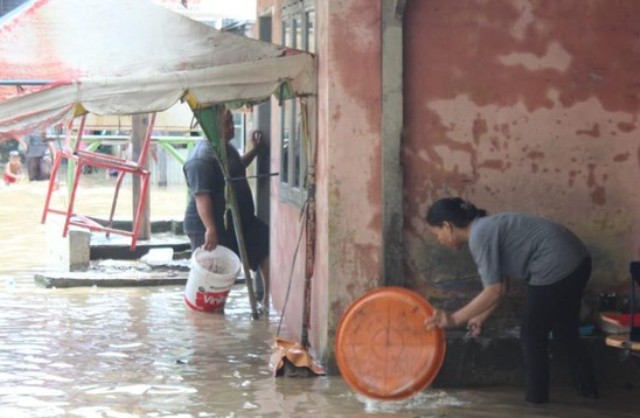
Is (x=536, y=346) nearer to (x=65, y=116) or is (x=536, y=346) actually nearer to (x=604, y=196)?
(x=604, y=196)

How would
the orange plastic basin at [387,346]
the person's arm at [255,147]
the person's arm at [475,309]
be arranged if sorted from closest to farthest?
1. the person's arm at [475,309]
2. the orange plastic basin at [387,346]
3. the person's arm at [255,147]

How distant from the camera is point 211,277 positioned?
1214 centimetres

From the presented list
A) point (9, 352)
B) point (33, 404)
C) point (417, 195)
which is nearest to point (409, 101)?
point (417, 195)

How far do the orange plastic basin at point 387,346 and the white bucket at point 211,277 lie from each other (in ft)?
13.3

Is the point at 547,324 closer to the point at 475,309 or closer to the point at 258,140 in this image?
the point at 475,309

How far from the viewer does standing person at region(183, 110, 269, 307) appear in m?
12.2

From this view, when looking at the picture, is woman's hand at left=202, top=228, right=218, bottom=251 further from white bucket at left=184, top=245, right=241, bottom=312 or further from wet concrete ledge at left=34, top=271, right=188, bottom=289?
wet concrete ledge at left=34, top=271, right=188, bottom=289

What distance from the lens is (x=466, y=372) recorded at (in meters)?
9.06

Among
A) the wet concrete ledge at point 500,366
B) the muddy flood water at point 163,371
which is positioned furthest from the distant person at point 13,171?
the wet concrete ledge at point 500,366

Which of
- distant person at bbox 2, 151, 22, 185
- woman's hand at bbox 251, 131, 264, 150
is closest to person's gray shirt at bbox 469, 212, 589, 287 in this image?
woman's hand at bbox 251, 131, 264, 150

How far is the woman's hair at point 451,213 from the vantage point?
8.03 meters

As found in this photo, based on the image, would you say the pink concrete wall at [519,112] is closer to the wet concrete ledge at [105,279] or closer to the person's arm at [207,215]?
the person's arm at [207,215]

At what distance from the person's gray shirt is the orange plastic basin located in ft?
1.91

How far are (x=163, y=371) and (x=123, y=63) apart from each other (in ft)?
7.98
